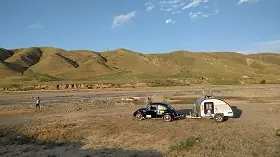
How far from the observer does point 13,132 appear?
1124 inches

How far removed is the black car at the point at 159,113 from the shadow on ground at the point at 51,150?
939cm

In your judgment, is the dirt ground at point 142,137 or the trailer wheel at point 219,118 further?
the trailer wheel at point 219,118

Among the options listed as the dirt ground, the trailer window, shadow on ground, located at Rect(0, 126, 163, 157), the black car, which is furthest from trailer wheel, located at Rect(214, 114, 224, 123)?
shadow on ground, located at Rect(0, 126, 163, 157)

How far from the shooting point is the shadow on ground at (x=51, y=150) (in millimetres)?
20906

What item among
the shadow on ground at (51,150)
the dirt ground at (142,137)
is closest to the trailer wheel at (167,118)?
the dirt ground at (142,137)

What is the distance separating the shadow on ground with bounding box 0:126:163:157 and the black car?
30.8 feet

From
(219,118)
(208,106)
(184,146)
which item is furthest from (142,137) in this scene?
(208,106)

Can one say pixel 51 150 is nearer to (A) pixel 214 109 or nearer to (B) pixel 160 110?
(B) pixel 160 110

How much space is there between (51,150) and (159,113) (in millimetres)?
12080

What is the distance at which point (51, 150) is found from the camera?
22484mm

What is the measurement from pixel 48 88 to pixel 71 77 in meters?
46.4

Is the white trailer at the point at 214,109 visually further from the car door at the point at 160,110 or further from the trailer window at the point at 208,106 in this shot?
the car door at the point at 160,110

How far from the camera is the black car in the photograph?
31.6 meters

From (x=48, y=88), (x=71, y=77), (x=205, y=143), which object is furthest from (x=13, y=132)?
(x=71, y=77)
